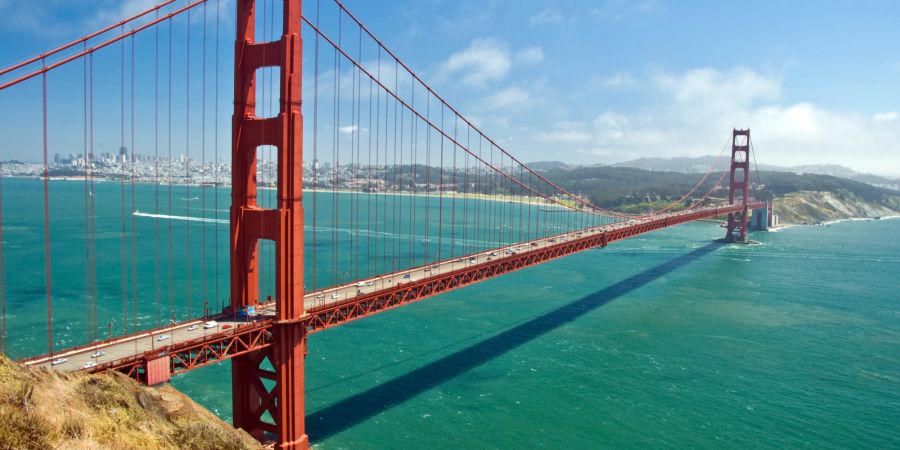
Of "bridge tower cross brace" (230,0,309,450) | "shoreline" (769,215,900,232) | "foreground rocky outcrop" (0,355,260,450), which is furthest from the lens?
"shoreline" (769,215,900,232)

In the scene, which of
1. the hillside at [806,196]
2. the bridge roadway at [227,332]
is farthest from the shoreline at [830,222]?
the bridge roadway at [227,332]

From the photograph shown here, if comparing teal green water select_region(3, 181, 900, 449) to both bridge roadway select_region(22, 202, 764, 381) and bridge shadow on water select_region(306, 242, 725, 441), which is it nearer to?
bridge shadow on water select_region(306, 242, 725, 441)

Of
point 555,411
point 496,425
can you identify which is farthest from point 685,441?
point 496,425

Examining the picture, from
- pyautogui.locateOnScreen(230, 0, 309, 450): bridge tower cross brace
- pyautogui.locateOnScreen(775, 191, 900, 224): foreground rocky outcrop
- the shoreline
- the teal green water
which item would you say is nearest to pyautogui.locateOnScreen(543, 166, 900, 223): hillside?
pyautogui.locateOnScreen(775, 191, 900, 224): foreground rocky outcrop

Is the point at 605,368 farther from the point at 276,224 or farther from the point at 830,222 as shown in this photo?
the point at 830,222

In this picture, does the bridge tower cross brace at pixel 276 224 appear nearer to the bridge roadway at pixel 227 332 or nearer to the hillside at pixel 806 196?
the bridge roadway at pixel 227 332

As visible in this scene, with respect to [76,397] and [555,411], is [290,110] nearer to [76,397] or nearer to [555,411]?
[76,397]

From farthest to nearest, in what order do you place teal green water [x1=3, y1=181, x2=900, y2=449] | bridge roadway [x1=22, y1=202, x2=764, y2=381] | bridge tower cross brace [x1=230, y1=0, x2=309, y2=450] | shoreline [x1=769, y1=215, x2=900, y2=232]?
shoreline [x1=769, y1=215, x2=900, y2=232]
teal green water [x1=3, y1=181, x2=900, y2=449]
bridge tower cross brace [x1=230, y1=0, x2=309, y2=450]
bridge roadway [x1=22, y1=202, x2=764, y2=381]
